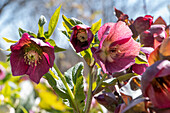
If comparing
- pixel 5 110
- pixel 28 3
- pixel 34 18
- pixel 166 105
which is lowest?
pixel 5 110

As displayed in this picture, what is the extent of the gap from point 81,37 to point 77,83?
123mm

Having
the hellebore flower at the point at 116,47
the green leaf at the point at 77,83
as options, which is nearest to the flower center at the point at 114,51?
the hellebore flower at the point at 116,47

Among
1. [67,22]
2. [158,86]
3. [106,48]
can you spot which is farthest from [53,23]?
[158,86]

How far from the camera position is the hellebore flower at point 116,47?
0.41 metres

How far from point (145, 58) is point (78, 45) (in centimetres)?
14

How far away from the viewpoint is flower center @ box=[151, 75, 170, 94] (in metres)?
0.29

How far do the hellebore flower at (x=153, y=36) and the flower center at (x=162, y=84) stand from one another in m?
0.18

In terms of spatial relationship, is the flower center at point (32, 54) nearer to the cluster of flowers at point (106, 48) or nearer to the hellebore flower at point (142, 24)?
the cluster of flowers at point (106, 48)

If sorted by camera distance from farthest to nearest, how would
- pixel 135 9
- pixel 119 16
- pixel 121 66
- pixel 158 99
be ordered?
pixel 135 9, pixel 119 16, pixel 121 66, pixel 158 99

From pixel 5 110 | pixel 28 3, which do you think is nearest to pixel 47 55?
pixel 5 110

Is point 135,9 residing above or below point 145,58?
above

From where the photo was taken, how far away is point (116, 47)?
447mm

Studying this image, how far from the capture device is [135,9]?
4.57m

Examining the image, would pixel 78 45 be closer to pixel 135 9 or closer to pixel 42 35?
pixel 42 35
